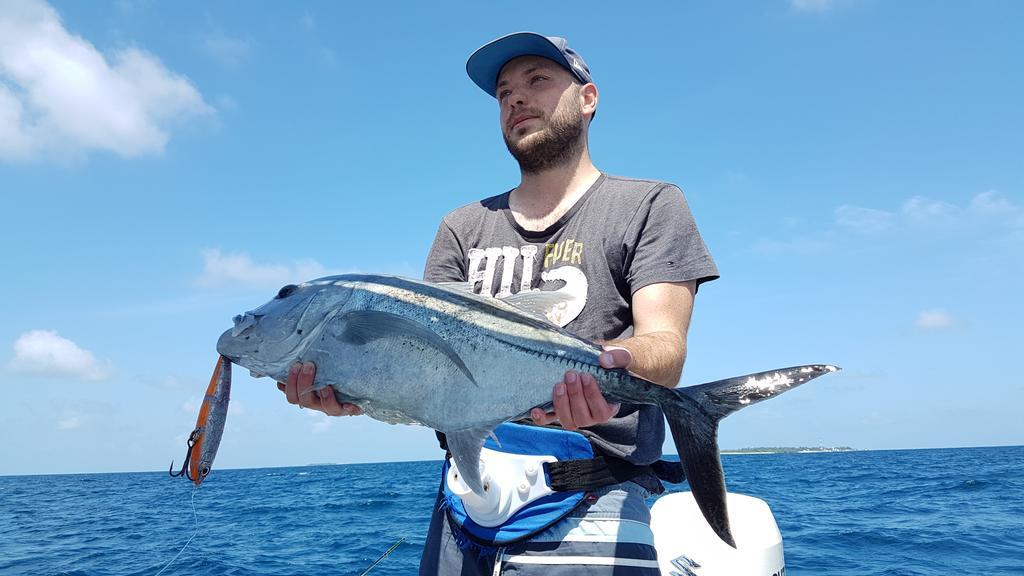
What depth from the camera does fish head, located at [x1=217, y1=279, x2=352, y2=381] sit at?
283cm

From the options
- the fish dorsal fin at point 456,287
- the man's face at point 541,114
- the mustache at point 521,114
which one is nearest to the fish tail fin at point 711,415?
the fish dorsal fin at point 456,287

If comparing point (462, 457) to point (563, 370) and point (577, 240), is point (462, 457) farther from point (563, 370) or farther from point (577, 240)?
point (577, 240)

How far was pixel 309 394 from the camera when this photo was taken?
2770 mm

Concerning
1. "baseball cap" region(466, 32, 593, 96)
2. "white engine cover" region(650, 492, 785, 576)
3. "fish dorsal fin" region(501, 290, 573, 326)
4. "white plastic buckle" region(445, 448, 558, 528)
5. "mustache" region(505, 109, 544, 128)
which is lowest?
"white engine cover" region(650, 492, 785, 576)

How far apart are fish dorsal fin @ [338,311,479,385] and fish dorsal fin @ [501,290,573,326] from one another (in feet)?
1.30

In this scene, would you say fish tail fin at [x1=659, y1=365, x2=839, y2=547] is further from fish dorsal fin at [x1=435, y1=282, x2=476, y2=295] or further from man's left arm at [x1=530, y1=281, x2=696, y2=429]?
fish dorsal fin at [x1=435, y1=282, x2=476, y2=295]

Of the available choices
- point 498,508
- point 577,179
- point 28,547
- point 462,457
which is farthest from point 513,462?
point 28,547

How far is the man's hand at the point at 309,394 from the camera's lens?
2725 millimetres

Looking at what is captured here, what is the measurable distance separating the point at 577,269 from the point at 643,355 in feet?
2.46

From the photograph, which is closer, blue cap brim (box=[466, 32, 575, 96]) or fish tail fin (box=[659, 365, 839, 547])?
fish tail fin (box=[659, 365, 839, 547])

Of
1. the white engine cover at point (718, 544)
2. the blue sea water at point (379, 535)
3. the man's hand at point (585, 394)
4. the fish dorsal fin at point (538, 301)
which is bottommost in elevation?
the blue sea water at point (379, 535)

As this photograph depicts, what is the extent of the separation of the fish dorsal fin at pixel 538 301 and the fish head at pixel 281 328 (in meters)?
0.80

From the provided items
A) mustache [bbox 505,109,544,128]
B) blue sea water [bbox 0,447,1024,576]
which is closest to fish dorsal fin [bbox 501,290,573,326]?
mustache [bbox 505,109,544,128]

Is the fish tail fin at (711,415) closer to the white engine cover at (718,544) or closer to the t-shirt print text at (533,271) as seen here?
the t-shirt print text at (533,271)
